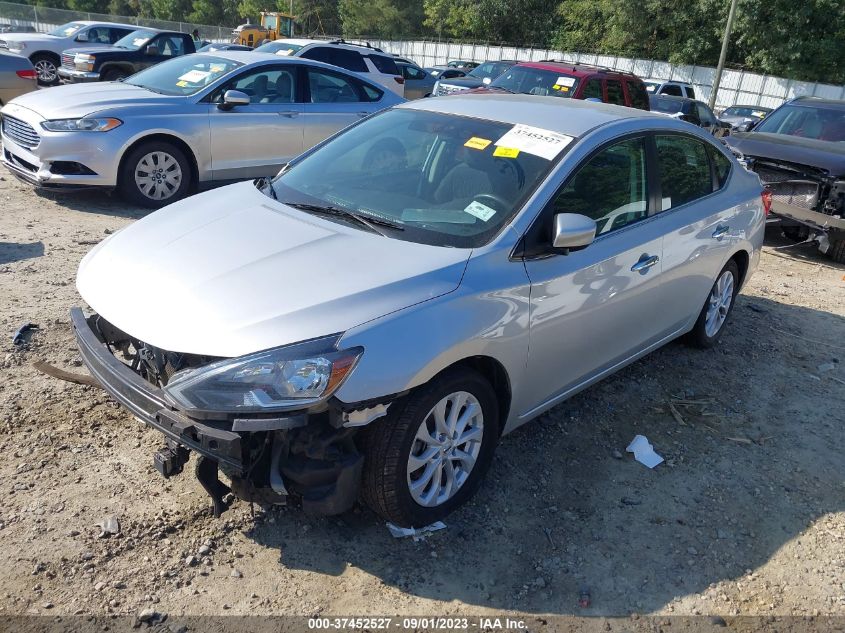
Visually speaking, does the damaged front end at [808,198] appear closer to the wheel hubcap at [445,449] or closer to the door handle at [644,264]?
the door handle at [644,264]

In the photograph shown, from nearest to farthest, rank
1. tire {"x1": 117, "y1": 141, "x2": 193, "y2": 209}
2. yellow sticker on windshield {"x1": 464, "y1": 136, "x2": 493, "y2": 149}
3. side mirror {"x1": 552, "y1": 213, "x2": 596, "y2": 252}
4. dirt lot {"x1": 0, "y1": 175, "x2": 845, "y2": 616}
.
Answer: dirt lot {"x1": 0, "y1": 175, "x2": 845, "y2": 616}, side mirror {"x1": 552, "y1": 213, "x2": 596, "y2": 252}, yellow sticker on windshield {"x1": 464, "y1": 136, "x2": 493, "y2": 149}, tire {"x1": 117, "y1": 141, "x2": 193, "y2": 209}

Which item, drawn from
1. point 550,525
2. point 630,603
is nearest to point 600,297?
point 550,525

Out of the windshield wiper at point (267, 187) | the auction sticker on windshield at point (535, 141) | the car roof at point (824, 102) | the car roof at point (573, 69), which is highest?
the auction sticker on windshield at point (535, 141)

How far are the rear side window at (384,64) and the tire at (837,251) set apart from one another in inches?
366

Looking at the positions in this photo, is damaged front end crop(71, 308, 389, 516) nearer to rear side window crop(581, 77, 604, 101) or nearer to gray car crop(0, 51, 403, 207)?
gray car crop(0, 51, 403, 207)

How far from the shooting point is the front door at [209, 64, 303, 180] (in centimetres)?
810

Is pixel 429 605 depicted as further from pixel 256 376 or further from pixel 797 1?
pixel 797 1

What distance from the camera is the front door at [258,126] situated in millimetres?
8102

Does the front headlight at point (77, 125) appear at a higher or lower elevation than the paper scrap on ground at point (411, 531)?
higher

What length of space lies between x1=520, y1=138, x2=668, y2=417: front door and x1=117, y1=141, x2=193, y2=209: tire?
5488 millimetres

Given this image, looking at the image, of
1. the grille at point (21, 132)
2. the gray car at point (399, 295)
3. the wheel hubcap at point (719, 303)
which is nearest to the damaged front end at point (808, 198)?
the wheel hubcap at point (719, 303)

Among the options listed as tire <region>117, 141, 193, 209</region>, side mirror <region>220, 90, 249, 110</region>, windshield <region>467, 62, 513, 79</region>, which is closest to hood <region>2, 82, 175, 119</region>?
tire <region>117, 141, 193, 209</region>

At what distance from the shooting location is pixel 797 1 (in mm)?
33844

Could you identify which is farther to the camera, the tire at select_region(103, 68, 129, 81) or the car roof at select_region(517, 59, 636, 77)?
the tire at select_region(103, 68, 129, 81)
